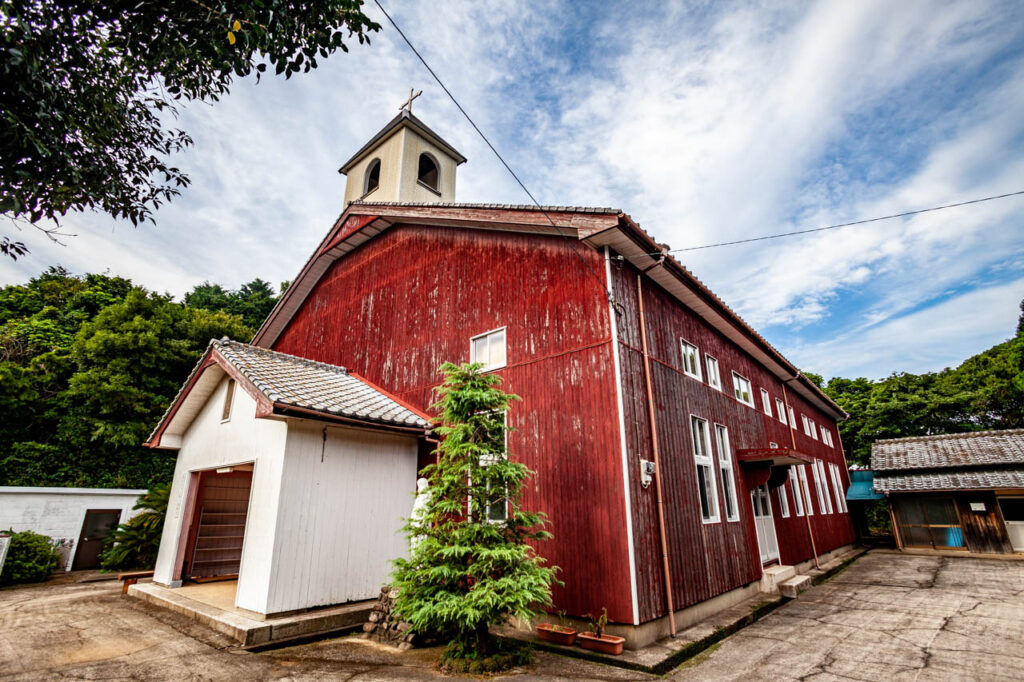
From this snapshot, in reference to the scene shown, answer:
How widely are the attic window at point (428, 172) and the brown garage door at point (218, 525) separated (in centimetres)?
1001

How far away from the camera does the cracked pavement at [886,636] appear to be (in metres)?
5.63

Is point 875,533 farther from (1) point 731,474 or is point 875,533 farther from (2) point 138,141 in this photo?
(2) point 138,141

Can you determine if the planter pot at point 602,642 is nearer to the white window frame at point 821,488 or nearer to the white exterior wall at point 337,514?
the white exterior wall at point 337,514

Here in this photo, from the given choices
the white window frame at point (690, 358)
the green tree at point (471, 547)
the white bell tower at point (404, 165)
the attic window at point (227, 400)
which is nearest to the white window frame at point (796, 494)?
the white window frame at point (690, 358)

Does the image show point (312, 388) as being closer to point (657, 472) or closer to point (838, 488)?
point (657, 472)

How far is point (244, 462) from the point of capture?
321 inches

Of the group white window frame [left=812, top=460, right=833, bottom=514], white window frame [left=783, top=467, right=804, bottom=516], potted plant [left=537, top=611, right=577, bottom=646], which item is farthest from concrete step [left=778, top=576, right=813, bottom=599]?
potted plant [left=537, top=611, right=577, bottom=646]

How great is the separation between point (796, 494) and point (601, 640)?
10929mm

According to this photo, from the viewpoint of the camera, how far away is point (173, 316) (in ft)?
82.1

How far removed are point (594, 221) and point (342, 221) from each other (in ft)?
26.9

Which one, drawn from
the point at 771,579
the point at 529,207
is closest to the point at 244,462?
the point at 529,207

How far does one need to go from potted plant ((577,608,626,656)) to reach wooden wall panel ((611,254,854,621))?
486 millimetres

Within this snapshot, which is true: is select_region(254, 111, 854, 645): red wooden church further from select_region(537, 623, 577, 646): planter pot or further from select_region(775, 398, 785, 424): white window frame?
select_region(775, 398, 785, 424): white window frame

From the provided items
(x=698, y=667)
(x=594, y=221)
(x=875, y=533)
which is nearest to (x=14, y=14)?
(x=594, y=221)
